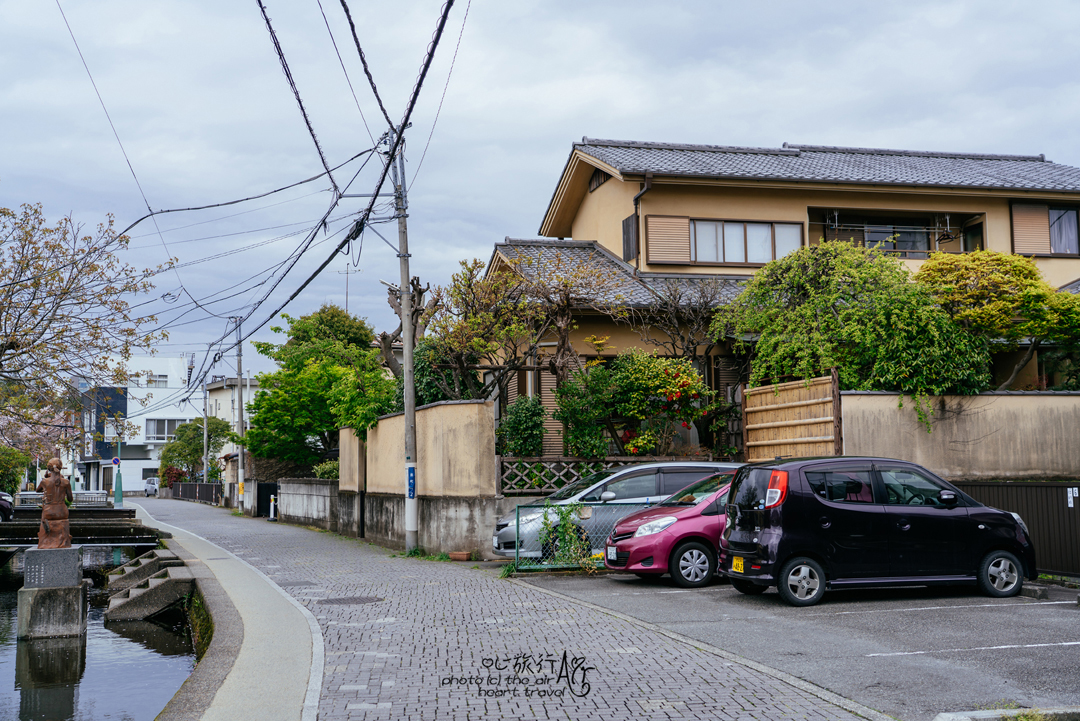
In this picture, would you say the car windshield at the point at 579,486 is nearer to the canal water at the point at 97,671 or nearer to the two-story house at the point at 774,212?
the canal water at the point at 97,671

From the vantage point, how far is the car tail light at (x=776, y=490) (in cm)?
1026

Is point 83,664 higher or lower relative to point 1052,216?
lower

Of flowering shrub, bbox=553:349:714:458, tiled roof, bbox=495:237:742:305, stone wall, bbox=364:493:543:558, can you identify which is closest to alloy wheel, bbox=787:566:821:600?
stone wall, bbox=364:493:543:558

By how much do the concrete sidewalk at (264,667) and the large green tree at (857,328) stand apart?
31.5 feet

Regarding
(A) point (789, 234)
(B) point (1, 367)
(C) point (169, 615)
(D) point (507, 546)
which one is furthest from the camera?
(A) point (789, 234)

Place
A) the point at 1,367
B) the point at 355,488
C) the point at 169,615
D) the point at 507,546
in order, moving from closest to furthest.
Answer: the point at 169,615 → the point at 507,546 → the point at 1,367 → the point at 355,488

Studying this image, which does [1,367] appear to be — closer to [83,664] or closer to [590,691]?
[83,664]

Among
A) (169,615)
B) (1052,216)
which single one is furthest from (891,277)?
(169,615)

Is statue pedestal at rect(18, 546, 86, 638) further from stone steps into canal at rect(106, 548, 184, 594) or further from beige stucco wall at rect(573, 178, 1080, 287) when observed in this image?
beige stucco wall at rect(573, 178, 1080, 287)

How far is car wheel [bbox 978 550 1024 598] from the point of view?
10.7 m

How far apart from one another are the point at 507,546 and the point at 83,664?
635 cm

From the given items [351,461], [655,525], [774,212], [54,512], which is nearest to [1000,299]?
[774,212]

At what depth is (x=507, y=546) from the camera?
47.6 ft

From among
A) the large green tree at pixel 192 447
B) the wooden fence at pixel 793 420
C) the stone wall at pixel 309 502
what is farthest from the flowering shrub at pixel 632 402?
the large green tree at pixel 192 447
